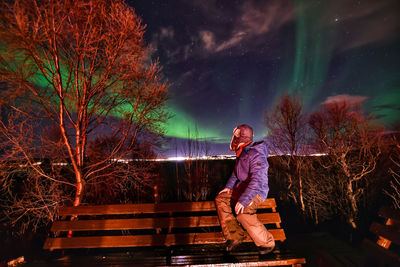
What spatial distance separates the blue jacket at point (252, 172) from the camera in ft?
8.78

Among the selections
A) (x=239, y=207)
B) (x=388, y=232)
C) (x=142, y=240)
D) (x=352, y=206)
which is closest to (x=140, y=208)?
(x=142, y=240)

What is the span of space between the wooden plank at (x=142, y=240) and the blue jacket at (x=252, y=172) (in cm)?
123

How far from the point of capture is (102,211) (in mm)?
4008

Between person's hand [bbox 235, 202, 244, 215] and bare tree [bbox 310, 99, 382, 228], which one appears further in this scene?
bare tree [bbox 310, 99, 382, 228]

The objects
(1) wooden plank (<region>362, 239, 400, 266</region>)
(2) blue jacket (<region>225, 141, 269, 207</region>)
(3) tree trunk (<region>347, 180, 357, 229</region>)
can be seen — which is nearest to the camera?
(2) blue jacket (<region>225, 141, 269, 207</region>)

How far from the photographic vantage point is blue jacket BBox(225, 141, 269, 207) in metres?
2.68

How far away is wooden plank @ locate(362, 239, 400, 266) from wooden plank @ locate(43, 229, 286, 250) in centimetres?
272

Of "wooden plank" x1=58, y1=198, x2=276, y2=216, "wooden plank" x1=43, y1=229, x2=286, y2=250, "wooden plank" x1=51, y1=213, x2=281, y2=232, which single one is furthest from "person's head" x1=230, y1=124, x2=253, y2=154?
"wooden plank" x1=43, y1=229, x2=286, y2=250

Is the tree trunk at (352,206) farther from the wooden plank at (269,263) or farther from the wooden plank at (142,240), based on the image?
the wooden plank at (269,263)

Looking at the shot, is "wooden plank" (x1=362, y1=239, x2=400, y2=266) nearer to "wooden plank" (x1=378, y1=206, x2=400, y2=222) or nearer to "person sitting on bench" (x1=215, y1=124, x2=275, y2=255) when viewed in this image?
"wooden plank" (x1=378, y1=206, x2=400, y2=222)

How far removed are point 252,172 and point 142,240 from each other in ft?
9.35

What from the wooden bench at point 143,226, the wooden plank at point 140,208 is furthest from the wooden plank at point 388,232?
the wooden plank at point 140,208

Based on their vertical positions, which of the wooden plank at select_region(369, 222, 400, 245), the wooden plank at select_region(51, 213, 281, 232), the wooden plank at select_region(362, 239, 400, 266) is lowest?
the wooden plank at select_region(362, 239, 400, 266)

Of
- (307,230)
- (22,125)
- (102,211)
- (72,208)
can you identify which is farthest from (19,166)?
(307,230)
